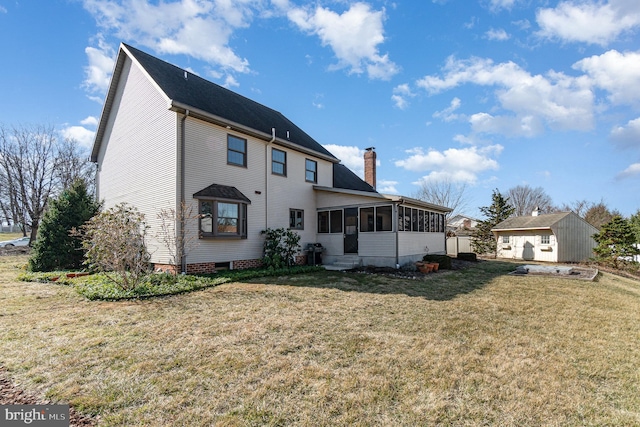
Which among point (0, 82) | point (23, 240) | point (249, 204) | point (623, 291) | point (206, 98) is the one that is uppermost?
point (0, 82)

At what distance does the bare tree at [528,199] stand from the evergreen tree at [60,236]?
48.7m

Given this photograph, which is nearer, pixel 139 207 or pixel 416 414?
pixel 416 414

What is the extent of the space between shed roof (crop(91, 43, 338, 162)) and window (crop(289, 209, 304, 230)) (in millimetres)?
3112

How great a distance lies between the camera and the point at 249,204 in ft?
38.5

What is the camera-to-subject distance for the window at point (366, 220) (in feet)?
42.9

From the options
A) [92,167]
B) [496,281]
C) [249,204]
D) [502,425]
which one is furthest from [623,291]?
[92,167]

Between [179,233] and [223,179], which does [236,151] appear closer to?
[223,179]

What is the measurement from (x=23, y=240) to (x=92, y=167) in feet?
26.5

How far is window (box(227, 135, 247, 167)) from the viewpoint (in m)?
11.4

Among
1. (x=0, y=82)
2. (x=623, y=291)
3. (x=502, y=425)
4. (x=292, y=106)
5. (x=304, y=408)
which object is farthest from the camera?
(x=292, y=106)

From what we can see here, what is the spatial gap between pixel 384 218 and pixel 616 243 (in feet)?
44.2

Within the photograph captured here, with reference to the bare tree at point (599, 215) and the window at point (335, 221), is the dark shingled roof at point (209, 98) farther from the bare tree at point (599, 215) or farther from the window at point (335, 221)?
the bare tree at point (599, 215)

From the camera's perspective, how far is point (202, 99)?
1164 cm

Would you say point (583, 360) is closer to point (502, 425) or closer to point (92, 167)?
point (502, 425)
